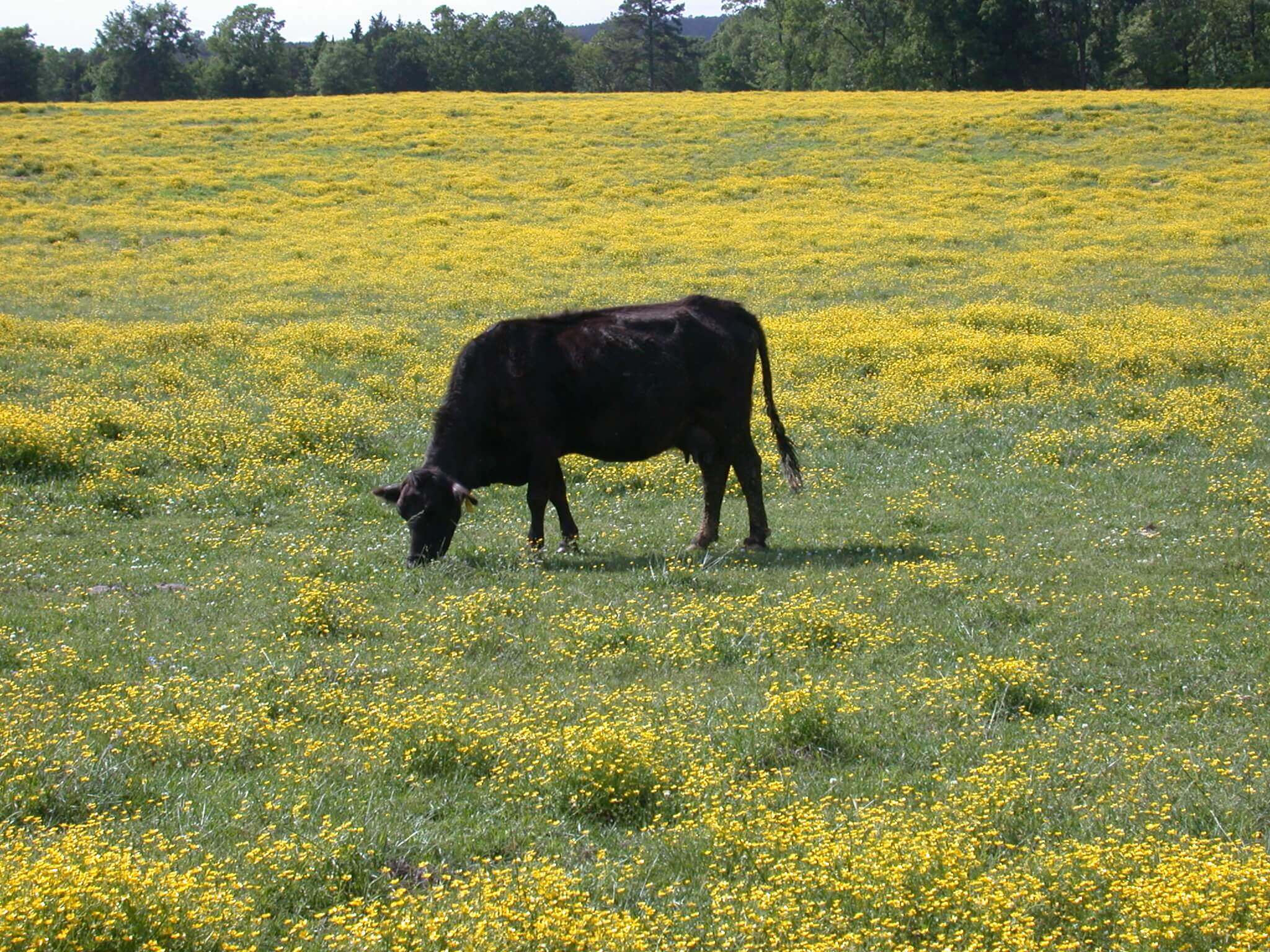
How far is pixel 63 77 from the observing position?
108125 mm

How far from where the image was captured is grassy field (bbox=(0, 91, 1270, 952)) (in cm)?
527

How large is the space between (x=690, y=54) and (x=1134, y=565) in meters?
104

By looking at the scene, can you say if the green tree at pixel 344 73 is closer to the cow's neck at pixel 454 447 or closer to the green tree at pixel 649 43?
the green tree at pixel 649 43

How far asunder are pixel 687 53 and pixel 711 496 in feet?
336

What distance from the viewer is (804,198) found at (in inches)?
1489

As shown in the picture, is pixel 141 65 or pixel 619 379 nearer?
pixel 619 379

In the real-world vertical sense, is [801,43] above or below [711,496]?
above

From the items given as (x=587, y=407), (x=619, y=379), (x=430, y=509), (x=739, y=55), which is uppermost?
(x=739, y=55)

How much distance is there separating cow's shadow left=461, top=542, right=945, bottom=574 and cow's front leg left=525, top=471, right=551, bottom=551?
282mm

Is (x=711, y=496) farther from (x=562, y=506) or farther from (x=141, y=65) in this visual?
(x=141, y=65)

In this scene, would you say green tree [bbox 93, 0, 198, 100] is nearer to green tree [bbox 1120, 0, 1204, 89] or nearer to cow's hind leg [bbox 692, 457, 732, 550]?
green tree [bbox 1120, 0, 1204, 89]

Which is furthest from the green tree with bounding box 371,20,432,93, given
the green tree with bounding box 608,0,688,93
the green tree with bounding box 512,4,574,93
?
the green tree with bounding box 608,0,688,93

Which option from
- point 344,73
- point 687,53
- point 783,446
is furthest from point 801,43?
point 783,446

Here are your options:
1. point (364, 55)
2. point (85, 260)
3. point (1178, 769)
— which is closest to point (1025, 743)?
point (1178, 769)
